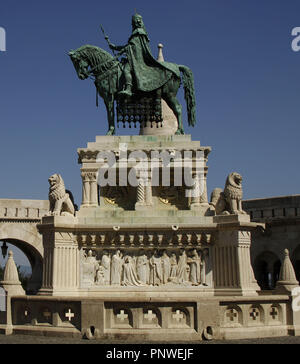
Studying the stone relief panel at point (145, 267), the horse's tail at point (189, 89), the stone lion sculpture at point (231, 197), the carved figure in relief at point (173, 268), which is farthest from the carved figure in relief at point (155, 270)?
the horse's tail at point (189, 89)

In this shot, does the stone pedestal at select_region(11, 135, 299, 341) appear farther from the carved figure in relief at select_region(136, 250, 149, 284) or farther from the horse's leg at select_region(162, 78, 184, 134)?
the horse's leg at select_region(162, 78, 184, 134)

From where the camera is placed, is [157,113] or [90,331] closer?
[90,331]

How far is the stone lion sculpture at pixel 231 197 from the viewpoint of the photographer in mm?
17266

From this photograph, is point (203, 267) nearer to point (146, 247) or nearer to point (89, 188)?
point (146, 247)

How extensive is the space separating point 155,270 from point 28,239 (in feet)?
64.0

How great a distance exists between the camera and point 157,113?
1919cm

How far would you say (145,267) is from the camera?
56.1 ft

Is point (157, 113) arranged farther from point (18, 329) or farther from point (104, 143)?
point (18, 329)

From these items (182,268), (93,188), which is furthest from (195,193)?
(93,188)

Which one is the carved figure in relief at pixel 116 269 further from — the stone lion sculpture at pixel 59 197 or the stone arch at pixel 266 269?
the stone arch at pixel 266 269

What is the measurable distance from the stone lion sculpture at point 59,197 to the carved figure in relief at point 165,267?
9.69ft
